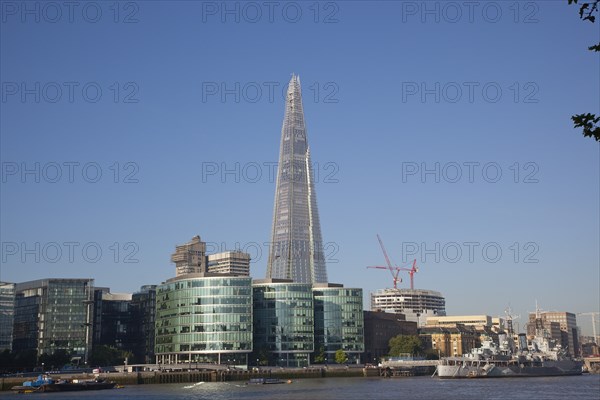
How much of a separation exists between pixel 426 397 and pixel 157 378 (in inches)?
3279

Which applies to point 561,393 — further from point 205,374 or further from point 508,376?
point 205,374

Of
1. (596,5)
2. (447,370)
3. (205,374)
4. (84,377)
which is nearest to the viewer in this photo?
(596,5)

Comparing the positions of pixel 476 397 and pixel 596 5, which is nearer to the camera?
pixel 596 5

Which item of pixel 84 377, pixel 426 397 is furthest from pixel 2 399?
pixel 426 397

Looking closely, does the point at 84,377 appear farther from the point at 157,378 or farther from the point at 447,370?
the point at 447,370

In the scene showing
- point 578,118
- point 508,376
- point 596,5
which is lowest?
point 508,376

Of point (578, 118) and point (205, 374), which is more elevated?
point (578, 118)

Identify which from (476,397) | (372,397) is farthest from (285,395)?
(476,397)

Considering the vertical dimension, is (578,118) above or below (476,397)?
above

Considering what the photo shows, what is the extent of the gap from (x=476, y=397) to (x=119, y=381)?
90.9m

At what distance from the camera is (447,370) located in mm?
194875

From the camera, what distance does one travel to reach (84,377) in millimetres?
168250

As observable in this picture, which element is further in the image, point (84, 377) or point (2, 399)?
point (84, 377)

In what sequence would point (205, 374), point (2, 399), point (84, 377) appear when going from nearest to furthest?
point (2, 399) < point (84, 377) < point (205, 374)
